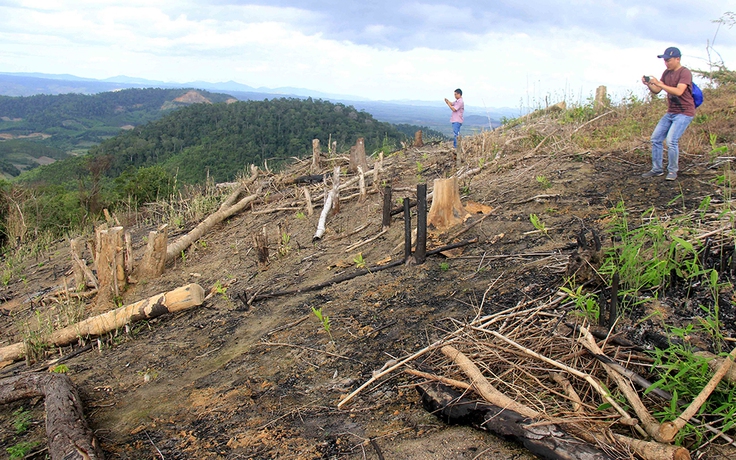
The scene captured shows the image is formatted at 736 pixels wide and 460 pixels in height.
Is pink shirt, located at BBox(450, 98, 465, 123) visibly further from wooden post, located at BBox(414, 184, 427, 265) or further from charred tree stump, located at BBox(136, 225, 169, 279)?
charred tree stump, located at BBox(136, 225, 169, 279)

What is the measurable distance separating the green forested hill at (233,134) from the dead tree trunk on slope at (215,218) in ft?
97.8

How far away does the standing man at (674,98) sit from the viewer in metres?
5.28

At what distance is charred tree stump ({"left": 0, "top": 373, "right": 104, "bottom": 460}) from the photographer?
2.56 meters

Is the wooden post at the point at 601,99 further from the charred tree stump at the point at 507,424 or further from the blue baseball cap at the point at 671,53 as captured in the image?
the charred tree stump at the point at 507,424

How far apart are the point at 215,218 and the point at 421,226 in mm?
5300

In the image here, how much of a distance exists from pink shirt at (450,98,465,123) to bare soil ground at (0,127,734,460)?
3.82 metres

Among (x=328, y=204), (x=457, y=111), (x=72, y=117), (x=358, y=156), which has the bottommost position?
(x=328, y=204)

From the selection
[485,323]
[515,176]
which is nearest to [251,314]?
[485,323]

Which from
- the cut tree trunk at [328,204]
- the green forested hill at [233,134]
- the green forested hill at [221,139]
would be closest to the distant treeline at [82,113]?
the green forested hill at [233,134]

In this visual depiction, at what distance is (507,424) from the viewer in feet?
7.15

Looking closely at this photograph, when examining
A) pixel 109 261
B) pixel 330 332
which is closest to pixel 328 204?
pixel 109 261

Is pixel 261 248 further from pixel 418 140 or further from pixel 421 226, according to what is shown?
pixel 418 140

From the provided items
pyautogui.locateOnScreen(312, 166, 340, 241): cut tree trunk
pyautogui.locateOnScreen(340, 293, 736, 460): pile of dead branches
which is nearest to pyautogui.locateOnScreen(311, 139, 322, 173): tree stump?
pyautogui.locateOnScreen(312, 166, 340, 241): cut tree trunk

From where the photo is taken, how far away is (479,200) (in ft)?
20.0
